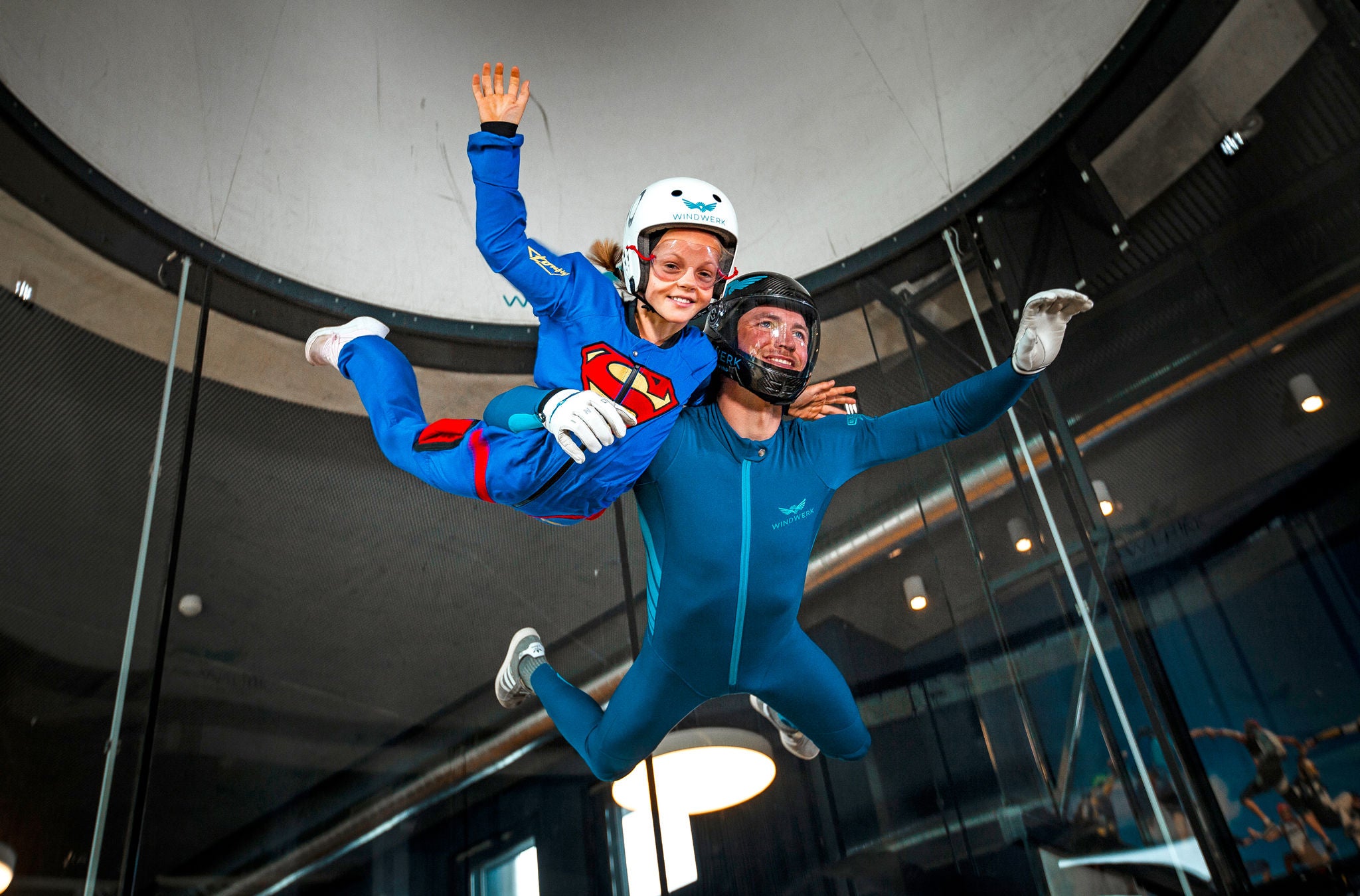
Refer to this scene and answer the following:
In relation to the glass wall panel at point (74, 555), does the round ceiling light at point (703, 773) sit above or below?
below

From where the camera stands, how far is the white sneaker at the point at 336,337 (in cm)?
221

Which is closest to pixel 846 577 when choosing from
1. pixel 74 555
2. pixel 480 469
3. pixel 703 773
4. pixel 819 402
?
pixel 703 773

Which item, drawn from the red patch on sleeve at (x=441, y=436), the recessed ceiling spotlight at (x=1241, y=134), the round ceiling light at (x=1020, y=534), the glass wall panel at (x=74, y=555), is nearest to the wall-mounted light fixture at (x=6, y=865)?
the glass wall panel at (x=74, y=555)

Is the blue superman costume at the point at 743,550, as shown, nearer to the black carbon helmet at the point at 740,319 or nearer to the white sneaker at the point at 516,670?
the black carbon helmet at the point at 740,319

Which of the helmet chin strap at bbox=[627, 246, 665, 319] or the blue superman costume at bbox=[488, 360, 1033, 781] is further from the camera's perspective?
the helmet chin strap at bbox=[627, 246, 665, 319]

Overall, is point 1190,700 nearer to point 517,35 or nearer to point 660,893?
point 660,893

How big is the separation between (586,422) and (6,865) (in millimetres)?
1927

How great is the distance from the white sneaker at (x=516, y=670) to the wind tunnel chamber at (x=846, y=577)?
26.2 inches

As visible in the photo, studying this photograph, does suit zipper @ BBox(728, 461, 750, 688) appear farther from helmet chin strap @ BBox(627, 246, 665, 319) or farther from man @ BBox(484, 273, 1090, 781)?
helmet chin strap @ BBox(627, 246, 665, 319)

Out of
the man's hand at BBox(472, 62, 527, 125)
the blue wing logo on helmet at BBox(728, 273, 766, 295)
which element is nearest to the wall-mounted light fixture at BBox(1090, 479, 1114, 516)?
the blue wing logo on helmet at BBox(728, 273, 766, 295)

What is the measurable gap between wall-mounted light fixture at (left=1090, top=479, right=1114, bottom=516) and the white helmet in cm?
141

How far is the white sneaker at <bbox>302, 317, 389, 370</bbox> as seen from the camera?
2205 millimetres

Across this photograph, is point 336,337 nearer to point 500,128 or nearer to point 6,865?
point 500,128

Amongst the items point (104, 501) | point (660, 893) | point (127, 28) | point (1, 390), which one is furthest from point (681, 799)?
point (127, 28)
